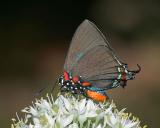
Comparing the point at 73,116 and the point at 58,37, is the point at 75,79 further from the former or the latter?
the point at 58,37

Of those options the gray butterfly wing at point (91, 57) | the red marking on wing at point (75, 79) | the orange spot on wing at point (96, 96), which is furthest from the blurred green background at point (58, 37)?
the orange spot on wing at point (96, 96)

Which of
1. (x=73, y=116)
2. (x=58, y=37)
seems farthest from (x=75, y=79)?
(x=58, y=37)

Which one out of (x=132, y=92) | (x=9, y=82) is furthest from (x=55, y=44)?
(x=132, y=92)

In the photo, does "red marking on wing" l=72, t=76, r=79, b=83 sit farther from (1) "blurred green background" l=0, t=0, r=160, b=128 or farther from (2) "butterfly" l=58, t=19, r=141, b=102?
(1) "blurred green background" l=0, t=0, r=160, b=128

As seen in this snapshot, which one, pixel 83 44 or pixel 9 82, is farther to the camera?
pixel 9 82

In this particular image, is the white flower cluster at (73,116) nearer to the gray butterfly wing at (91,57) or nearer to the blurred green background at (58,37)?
the gray butterfly wing at (91,57)

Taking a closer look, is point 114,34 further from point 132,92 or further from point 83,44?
point 83,44
